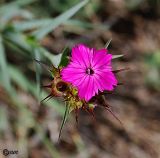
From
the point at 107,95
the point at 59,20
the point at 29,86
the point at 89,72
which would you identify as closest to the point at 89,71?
the point at 89,72

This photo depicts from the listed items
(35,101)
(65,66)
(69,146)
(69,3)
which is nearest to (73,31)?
(69,3)

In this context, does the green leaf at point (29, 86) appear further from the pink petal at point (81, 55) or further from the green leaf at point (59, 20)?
the pink petal at point (81, 55)

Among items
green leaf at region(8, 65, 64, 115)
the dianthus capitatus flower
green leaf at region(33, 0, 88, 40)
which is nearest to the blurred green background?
green leaf at region(8, 65, 64, 115)

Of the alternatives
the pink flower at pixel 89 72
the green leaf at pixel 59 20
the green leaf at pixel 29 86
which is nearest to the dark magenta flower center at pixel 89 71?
the pink flower at pixel 89 72

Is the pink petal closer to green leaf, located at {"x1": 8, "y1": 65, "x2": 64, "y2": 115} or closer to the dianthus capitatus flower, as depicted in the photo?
the dianthus capitatus flower

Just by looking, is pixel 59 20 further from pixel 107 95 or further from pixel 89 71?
pixel 107 95

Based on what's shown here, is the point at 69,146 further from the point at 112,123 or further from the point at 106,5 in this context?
the point at 106,5

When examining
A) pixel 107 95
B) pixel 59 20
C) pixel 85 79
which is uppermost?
pixel 59 20
